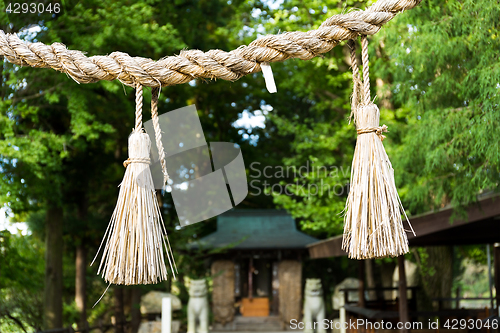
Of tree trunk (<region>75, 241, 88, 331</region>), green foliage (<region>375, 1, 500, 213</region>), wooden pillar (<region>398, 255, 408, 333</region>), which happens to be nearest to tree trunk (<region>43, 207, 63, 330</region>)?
tree trunk (<region>75, 241, 88, 331</region>)

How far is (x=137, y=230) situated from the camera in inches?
57.3

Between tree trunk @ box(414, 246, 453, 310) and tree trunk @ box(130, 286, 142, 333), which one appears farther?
tree trunk @ box(130, 286, 142, 333)

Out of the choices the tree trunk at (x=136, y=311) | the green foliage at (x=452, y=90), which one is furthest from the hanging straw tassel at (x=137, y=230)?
the tree trunk at (x=136, y=311)

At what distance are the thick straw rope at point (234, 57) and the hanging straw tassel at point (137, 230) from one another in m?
0.09

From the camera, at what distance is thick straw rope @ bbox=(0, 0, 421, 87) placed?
4.49 ft

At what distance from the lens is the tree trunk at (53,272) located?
7188 millimetres

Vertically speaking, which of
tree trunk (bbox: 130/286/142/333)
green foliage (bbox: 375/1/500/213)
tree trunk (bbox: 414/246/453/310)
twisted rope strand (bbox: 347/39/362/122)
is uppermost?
green foliage (bbox: 375/1/500/213)

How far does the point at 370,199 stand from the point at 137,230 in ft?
2.47

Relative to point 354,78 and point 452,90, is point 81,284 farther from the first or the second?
point 354,78

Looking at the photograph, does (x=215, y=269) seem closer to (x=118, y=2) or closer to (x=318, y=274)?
(x=318, y=274)

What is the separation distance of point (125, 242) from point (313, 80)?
8.72 m

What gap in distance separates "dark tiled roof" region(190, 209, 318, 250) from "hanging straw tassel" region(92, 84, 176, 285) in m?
8.40

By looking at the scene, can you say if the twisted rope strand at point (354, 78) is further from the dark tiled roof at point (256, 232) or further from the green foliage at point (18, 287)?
the dark tiled roof at point (256, 232)

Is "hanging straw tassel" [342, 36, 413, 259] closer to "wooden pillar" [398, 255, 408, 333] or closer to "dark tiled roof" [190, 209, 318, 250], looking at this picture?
"wooden pillar" [398, 255, 408, 333]
